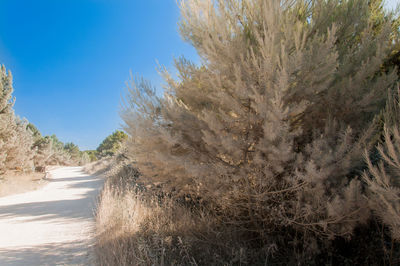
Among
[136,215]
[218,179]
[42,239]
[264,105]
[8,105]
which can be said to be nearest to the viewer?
[264,105]

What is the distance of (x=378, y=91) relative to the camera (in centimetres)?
267

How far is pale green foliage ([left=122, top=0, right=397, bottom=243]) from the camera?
238 cm

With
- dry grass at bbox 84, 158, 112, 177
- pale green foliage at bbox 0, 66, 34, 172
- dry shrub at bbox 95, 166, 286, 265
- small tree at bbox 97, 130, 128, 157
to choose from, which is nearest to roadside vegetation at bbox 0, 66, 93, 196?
pale green foliage at bbox 0, 66, 34, 172

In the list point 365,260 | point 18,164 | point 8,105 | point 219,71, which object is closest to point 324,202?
point 365,260

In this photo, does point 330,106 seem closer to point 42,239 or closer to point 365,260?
point 365,260

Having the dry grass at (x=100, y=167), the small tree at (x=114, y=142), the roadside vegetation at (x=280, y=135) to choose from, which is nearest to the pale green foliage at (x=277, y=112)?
the roadside vegetation at (x=280, y=135)

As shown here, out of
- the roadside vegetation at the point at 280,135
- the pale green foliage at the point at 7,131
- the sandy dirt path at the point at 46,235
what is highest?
the pale green foliage at the point at 7,131

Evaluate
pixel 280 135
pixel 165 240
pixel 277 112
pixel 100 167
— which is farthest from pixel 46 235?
pixel 100 167

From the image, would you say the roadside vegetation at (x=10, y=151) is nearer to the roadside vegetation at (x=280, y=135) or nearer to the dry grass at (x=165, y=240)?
the dry grass at (x=165, y=240)

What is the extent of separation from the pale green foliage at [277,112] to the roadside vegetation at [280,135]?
18 millimetres

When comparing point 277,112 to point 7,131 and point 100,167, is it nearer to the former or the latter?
point 7,131

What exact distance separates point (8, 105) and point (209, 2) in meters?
16.6

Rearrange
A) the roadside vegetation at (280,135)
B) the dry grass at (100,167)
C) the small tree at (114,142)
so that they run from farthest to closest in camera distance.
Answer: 1. the small tree at (114,142)
2. the dry grass at (100,167)
3. the roadside vegetation at (280,135)

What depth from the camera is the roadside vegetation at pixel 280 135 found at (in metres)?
2.36
